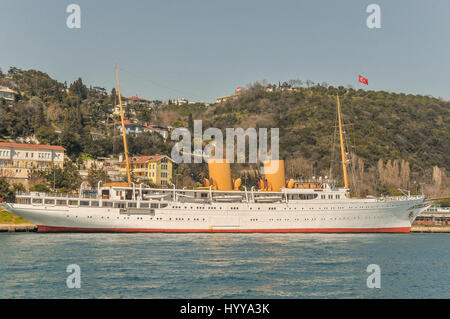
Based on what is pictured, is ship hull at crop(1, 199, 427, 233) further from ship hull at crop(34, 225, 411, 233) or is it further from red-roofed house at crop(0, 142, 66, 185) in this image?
red-roofed house at crop(0, 142, 66, 185)

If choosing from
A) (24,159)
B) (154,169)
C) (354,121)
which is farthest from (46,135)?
(354,121)

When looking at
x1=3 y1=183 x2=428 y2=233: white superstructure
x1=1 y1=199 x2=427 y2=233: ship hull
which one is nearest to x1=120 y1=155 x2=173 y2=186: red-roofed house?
x1=3 y1=183 x2=428 y2=233: white superstructure

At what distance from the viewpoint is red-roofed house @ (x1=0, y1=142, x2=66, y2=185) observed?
68.8 metres

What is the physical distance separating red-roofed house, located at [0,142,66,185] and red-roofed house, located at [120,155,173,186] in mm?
11426

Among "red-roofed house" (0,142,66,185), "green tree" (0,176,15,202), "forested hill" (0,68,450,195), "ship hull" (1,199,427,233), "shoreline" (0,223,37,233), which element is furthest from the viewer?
"forested hill" (0,68,450,195)

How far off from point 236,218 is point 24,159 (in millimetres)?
37549

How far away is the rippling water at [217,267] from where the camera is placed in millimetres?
23266

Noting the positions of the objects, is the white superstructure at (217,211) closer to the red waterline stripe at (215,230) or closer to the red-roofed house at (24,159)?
the red waterline stripe at (215,230)

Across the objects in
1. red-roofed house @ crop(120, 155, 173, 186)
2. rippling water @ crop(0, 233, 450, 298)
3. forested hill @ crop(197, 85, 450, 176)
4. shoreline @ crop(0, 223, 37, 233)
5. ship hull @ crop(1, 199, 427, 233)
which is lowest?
rippling water @ crop(0, 233, 450, 298)

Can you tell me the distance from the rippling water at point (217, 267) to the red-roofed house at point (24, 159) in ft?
96.6

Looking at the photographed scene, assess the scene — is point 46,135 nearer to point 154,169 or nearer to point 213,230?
point 154,169

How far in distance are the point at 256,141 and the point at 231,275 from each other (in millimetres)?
87318

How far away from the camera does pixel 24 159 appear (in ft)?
236

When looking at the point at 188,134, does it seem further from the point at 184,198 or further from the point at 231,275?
the point at 231,275
